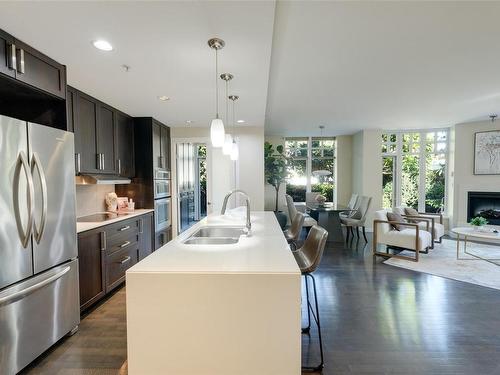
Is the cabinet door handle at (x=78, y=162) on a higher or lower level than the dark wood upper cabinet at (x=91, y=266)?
higher

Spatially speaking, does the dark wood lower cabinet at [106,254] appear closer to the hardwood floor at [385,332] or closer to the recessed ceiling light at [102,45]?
the hardwood floor at [385,332]

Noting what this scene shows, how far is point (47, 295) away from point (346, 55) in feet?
10.9

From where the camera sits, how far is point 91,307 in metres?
2.85

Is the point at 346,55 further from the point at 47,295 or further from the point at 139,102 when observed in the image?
the point at 47,295

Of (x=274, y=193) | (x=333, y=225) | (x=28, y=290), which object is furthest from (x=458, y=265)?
(x=28, y=290)

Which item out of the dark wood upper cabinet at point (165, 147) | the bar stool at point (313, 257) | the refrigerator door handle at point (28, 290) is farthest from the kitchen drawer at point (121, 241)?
the bar stool at point (313, 257)

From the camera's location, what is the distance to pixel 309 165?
7988 mm

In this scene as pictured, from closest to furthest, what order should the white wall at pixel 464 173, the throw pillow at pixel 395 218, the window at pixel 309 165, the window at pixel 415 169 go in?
the throw pillow at pixel 395 218 < the white wall at pixel 464 173 < the window at pixel 415 169 < the window at pixel 309 165

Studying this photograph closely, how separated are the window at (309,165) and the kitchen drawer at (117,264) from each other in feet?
17.5

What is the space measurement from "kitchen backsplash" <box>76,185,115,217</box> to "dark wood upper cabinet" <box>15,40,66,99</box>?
1545 mm

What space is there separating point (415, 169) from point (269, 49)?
6.13 meters

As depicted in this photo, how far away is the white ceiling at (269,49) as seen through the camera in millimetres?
1688

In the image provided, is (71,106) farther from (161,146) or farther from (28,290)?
(28,290)

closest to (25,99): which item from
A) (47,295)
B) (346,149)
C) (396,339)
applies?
(47,295)
